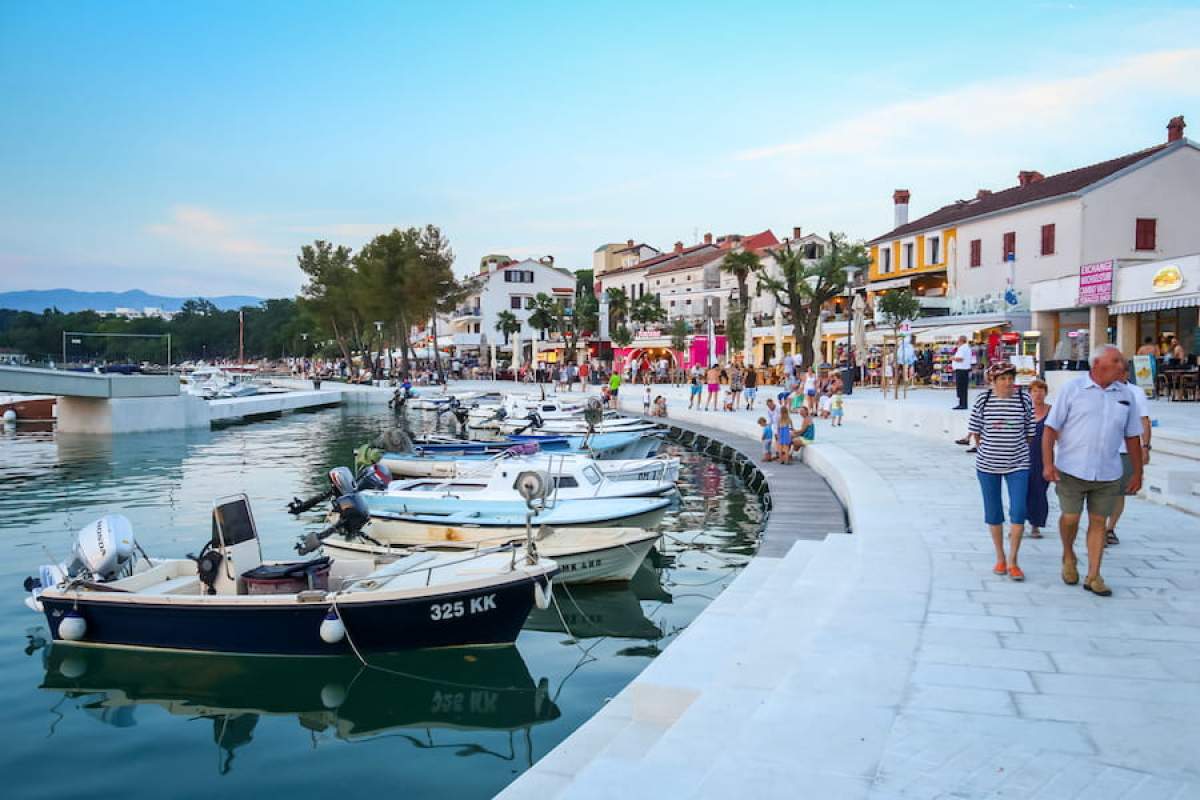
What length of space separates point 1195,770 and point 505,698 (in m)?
6.50

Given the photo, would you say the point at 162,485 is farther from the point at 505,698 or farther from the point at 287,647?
the point at 505,698

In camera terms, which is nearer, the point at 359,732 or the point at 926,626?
the point at 926,626

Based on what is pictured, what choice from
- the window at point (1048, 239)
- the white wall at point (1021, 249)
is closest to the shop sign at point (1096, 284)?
the white wall at point (1021, 249)

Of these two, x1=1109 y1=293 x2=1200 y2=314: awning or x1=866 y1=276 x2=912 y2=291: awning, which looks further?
x1=866 y1=276 x2=912 y2=291: awning

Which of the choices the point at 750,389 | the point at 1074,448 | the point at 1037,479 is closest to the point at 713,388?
the point at 750,389

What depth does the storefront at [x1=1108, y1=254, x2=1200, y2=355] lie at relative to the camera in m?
25.9

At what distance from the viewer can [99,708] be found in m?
9.41

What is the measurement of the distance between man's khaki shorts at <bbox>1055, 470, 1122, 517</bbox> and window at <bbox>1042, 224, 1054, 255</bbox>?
125ft

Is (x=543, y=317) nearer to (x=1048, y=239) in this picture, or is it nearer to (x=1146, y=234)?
(x=1048, y=239)

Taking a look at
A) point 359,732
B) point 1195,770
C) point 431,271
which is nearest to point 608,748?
point 1195,770

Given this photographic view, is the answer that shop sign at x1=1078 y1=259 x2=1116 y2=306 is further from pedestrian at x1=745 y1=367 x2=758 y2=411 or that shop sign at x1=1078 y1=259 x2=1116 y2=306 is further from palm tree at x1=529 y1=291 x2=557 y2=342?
palm tree at x1=529 y1=291 x2=557 y2=342

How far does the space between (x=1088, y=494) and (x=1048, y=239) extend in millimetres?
38379

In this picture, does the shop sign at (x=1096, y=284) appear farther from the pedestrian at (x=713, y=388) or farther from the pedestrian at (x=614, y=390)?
the pedestrian at (x=614, y=390)

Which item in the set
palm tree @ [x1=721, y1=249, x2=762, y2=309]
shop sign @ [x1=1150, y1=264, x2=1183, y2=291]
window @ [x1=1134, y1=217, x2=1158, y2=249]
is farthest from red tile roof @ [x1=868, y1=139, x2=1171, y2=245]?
shop sign @ [x1=1150, y1=264, x2=1183, y2=291]
